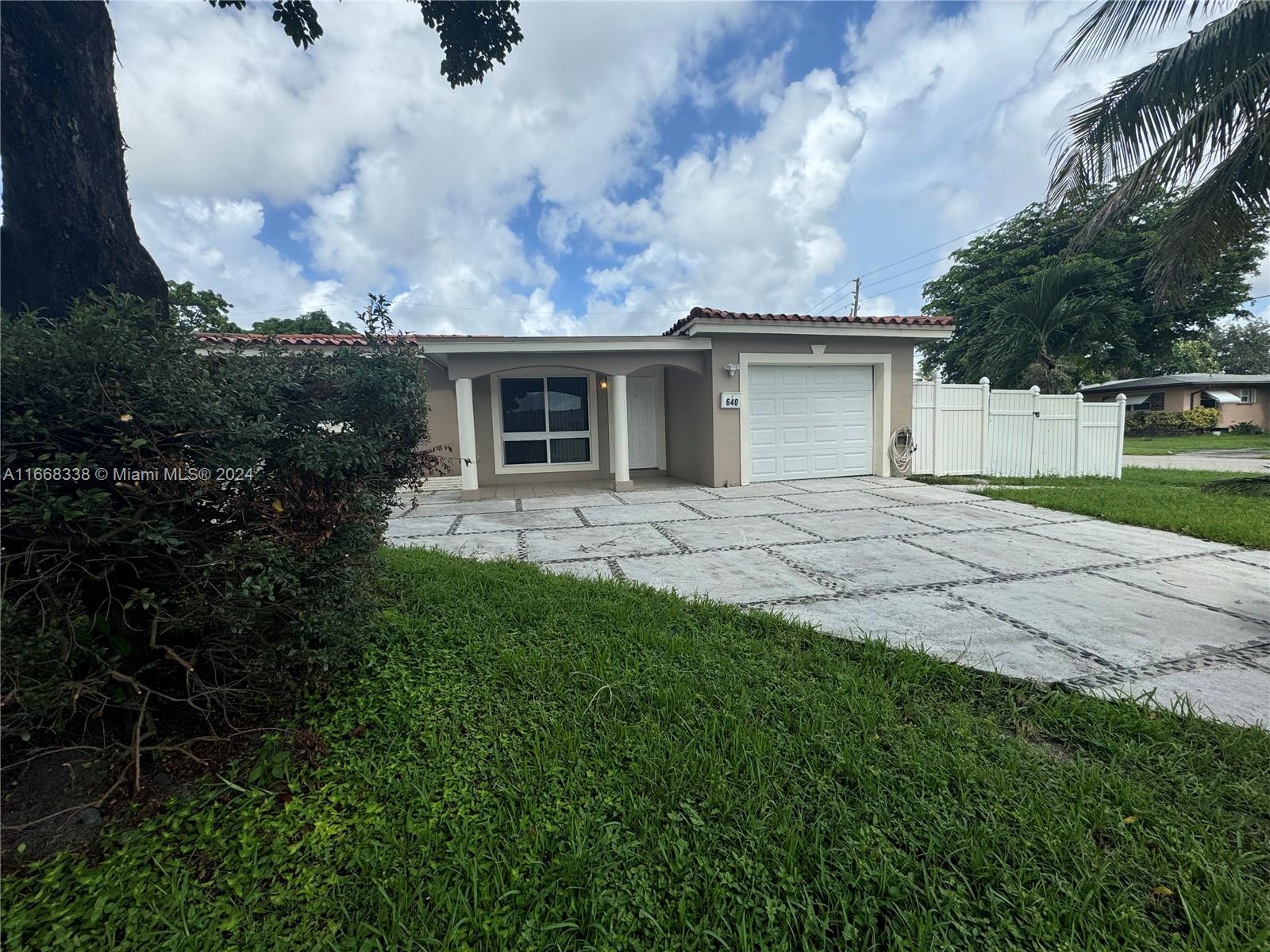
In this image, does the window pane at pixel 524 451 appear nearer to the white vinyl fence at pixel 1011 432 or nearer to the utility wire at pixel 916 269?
the white vinyl fence at pixel 1011 432

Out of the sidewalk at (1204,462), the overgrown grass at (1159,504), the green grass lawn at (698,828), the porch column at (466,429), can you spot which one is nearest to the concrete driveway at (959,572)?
the overgrown grass at (1159,504)

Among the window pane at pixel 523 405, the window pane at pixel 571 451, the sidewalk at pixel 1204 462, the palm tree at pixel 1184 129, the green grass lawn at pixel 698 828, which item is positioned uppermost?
the palm tree at pixel 1184 129

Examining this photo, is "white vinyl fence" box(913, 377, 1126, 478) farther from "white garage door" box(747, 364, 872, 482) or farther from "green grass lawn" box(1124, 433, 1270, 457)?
"green grass lawn" box(1124, 433, 1270, 457)

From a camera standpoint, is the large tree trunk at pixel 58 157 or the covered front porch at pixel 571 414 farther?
the covered front porch at pixel 571 414

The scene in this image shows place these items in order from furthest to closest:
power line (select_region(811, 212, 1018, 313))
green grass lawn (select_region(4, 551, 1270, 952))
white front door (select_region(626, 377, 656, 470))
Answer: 1. power line (select_region(811, 212, 1018, 313))
2. white front door (select_region(626, 377, 656, 470))
3. green grass lawn (select_region(4, 551, 1270, 952))

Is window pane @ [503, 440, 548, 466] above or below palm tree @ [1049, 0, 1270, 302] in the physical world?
below

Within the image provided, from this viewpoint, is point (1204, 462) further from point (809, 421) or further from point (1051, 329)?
point (809, 421)

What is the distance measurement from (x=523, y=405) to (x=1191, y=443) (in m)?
26.4

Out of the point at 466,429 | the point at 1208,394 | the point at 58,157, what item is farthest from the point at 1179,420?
the point at 58,157

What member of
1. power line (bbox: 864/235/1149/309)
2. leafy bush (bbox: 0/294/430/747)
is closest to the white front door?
leafy bush (bbox: 0/294/430/747)

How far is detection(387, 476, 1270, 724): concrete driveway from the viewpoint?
2.72 meters

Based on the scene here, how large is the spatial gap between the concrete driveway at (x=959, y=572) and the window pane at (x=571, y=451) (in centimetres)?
268

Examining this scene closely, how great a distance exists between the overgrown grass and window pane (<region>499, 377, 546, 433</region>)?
7642 mm

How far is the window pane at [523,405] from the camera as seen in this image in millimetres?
9742
